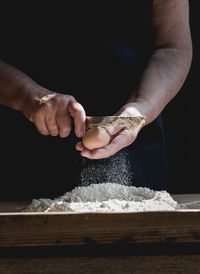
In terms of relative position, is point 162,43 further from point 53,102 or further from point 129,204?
point 129,204

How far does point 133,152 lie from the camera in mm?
1842

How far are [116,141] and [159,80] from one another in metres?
0.39

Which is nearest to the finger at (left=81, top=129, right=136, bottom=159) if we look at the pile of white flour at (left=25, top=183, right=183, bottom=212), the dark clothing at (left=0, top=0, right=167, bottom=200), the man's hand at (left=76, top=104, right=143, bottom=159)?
the man's hand at (left=76, top=104, right=143, bottom=159)

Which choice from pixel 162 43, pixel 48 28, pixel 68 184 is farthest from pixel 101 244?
pixel 162 43

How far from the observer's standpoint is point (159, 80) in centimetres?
182

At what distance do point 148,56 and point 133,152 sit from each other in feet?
1.45

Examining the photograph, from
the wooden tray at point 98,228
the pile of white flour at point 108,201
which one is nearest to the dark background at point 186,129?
the pile of white flour at point 108,201

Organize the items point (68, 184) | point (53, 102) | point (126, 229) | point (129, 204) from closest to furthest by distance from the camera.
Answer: point (126, 229), point (129, 204), point (53, 102), point (68, 184)

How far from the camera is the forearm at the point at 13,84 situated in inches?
64.6

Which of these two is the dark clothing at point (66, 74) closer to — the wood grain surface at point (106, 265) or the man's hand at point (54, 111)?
the man's hand at point (54, 111)

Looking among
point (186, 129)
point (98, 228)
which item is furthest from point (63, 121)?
point (186, 129)

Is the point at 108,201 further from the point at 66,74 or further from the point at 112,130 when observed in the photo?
the point at 66,74

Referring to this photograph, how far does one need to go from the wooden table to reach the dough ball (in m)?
0.52

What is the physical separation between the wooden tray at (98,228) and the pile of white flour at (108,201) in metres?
0.30
